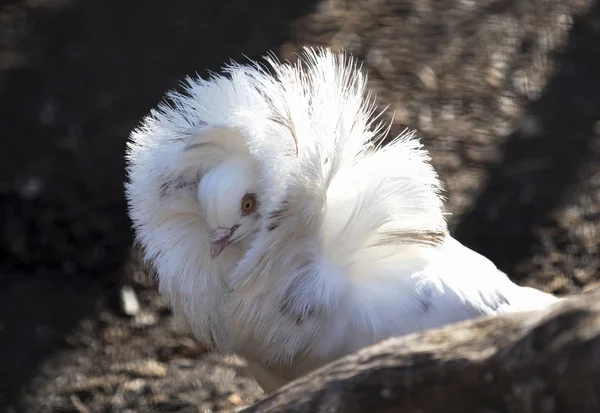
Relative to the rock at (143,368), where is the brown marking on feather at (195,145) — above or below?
above

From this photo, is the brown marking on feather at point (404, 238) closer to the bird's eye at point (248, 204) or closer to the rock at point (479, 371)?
the bird's eye at point (248, 204)

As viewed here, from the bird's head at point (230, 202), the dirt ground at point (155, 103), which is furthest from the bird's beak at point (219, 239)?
the dirt ground at point (155, 103)

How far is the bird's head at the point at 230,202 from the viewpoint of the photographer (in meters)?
2.42

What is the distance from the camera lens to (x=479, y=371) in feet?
4.56

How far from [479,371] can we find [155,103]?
127 inches

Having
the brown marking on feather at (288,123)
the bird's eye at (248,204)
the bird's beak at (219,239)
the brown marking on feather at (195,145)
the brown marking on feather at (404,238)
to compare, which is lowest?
the brown marking on feather at (404,238)

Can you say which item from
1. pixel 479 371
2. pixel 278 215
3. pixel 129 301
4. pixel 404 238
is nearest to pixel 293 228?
pixel 278 215

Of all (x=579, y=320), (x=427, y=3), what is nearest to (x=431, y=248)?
(x=579, y=320)

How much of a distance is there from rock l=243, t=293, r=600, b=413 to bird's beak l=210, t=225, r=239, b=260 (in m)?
0.85

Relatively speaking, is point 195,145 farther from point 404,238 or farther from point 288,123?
Answer: point 404,238

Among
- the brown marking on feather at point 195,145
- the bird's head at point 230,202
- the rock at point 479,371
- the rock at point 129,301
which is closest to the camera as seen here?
the rock at point 479,371

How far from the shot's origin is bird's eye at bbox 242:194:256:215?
8.08 feet

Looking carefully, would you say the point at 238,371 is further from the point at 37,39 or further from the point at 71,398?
the point at 37,39

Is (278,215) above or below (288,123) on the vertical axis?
below
